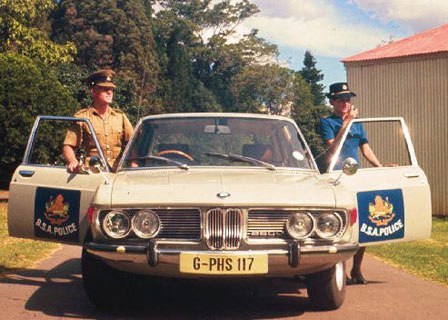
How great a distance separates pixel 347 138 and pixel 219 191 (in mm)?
2663

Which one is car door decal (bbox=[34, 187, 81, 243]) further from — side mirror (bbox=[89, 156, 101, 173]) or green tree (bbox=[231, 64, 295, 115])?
green tree (bbox=[231, 64, 295, 115])

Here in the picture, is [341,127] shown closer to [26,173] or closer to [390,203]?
[390,203]

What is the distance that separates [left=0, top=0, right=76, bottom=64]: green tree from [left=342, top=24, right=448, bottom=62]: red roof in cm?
1119

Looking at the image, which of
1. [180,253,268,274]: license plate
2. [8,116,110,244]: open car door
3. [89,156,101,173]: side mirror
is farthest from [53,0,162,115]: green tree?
[180,253,268,274]: license plate

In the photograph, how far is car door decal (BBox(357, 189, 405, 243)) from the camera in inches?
256

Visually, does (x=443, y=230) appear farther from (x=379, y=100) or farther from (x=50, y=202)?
(x=50, y=202)

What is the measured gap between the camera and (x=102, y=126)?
25.7 ft

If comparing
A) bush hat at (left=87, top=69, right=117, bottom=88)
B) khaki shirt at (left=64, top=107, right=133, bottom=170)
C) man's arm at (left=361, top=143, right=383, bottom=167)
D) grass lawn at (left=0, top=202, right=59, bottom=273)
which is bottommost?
grass lawn at (left=0, top=202, right=59, bottom=273)

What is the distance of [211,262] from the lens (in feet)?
17.5

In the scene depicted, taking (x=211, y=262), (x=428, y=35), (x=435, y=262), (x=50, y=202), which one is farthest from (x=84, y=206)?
(x=428, y=35)

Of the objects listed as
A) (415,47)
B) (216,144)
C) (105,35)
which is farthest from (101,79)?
(105,35)

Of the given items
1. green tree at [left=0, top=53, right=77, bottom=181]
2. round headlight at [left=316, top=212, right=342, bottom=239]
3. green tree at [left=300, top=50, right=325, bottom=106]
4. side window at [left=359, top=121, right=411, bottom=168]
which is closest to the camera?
round headlight at [left=316, top=212, right=342, bottom=239]

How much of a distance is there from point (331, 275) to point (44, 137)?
66.8 ft

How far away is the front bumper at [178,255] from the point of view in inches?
212
